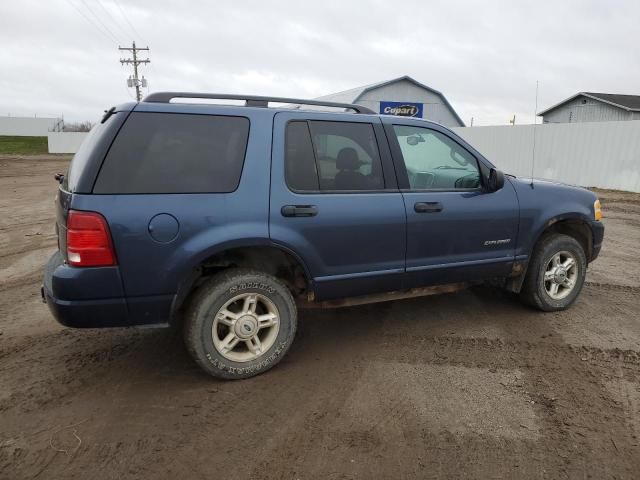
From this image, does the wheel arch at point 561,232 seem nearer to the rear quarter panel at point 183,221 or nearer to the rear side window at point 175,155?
the rear quarter panel at point 183,221

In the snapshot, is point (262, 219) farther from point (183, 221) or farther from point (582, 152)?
point (582, 152)

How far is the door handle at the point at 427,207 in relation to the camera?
368 centimetres

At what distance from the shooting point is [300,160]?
3.40 m

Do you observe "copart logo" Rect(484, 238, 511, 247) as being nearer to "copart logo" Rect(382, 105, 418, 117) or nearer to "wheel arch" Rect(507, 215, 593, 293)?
"wheel arch" Rect(507, 215, 593, 293)

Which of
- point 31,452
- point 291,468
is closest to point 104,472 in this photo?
point 31,452

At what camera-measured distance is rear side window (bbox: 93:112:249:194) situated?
2.90 metres

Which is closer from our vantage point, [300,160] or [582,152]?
[300,160]

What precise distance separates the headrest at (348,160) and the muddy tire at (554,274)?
206 centimetres

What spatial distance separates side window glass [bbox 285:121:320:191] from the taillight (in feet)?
4.10

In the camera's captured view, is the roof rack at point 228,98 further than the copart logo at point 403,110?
No

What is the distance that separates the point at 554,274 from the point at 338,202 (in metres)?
2.44

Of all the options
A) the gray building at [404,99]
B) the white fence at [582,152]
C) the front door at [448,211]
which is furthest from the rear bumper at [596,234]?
the gray building at [404,99]

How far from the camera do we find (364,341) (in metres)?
3.96

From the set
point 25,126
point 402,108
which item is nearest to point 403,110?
point 402,108
